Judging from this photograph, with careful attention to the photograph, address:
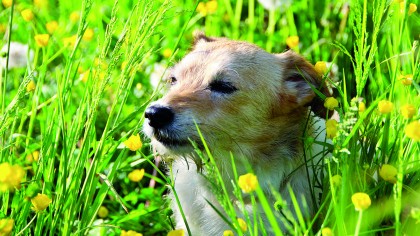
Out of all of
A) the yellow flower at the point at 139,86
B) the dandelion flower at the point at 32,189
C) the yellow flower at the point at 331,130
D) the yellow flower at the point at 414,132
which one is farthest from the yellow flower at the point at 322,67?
the yellow flower at the point at 139,86

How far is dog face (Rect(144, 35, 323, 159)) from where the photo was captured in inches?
98.3

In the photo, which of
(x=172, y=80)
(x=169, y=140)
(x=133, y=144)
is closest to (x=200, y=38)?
(x=172, y=80)

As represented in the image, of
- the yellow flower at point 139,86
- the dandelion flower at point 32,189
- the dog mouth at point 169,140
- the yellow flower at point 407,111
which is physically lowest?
the yellow flower at point 139,86

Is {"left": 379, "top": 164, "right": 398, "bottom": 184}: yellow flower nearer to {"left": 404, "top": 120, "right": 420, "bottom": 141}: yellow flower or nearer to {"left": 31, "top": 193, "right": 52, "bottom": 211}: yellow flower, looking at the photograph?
{"left": 404, "top": 120, "right": 420, "bottom": 141}: yellow flower

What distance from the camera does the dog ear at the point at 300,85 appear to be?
2.70 m

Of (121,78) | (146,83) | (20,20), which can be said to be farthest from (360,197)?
(20,20)

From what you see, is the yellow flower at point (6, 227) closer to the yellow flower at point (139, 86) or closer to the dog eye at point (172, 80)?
the dog eye at point (172, 80)

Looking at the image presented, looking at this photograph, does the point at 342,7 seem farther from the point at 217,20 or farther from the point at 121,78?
the point at 121,78

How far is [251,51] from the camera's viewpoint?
2.78m

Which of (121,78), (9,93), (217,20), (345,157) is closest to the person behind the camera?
(345,157)

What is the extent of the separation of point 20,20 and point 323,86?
219cm

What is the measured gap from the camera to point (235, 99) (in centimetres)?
267

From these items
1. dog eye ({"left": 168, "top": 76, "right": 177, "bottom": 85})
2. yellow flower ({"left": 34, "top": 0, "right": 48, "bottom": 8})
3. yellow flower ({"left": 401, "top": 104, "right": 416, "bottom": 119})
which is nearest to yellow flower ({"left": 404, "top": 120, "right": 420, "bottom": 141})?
yellow flower ({"left": 401, "top": 104, "right": 416, "bottom": 119})

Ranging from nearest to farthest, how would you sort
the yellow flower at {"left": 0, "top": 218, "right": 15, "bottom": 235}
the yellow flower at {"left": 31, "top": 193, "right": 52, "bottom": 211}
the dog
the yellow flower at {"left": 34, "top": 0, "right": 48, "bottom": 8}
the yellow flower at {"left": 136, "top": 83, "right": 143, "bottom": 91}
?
the yellow flower at {"left": 0, "top": 218, "right": 15, "bottom": 235} → the yellow flower at {"left": 31, "top": 193, "right": 52, "bottom": 211} → the dog → the yellow flower at {"left": 136, "top": 83, "right": 143, "bottom": 91} → the yellow flower at {"left": 34, "top": 0, "right": 48, "bottom": 8}
